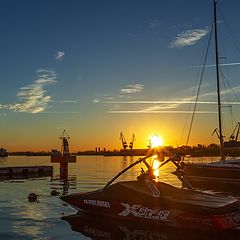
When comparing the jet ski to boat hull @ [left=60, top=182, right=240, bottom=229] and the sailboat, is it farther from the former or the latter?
the sailboat

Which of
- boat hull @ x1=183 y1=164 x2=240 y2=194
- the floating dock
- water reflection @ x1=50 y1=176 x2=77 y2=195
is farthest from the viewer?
the floating dock

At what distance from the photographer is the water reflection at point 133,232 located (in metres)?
17.6

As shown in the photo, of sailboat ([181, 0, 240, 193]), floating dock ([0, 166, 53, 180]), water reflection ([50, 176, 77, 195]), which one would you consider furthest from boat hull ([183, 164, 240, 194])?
floating dock ([0, 166, 53, 180])

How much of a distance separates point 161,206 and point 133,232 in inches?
67.4

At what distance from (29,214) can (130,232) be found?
7494 millimetres

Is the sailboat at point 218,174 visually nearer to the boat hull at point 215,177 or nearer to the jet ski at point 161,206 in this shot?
the boat hull at point 215,177

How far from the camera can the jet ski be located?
692 inches

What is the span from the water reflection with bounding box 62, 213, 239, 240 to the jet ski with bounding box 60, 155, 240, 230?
10.3 inches

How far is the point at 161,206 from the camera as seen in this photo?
1873 centimetres

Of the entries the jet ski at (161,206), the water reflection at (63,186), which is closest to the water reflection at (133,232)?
the jet ski at (161,206)

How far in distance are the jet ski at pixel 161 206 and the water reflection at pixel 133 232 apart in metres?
0.26

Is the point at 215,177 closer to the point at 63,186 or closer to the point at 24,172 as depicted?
the point at 63,186

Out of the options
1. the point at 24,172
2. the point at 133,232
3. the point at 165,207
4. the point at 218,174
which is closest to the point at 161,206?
the point at 165,207

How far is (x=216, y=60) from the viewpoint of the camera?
150ft
